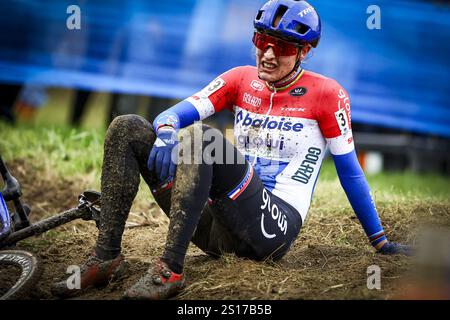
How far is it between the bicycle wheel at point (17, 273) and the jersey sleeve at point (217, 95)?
1.39 m

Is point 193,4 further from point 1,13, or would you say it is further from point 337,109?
point 337,109

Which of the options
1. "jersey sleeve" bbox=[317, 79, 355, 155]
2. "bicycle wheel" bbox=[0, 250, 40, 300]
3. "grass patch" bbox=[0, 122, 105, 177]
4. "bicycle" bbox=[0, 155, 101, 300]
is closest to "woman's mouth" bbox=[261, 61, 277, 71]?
"jersey sleeve" bbox=[317, 79, 355, 155]

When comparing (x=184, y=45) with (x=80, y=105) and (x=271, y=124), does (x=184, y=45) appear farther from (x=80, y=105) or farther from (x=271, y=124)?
(x=271, y=124)

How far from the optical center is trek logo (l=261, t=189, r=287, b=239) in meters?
4.11

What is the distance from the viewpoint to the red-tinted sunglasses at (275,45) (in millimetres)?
4426

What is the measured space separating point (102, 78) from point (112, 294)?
5.59 metres

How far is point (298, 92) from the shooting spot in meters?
4.49

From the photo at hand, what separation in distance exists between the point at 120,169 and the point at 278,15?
4.60 feet

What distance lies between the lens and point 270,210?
163 inches

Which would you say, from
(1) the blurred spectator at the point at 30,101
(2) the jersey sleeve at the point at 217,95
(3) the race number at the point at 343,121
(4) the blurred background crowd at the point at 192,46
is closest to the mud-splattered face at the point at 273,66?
(2) the jersey sleeve at the point at 217,95

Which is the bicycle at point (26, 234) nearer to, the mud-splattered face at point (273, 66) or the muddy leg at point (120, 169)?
the muddy leg at point (120, 169)

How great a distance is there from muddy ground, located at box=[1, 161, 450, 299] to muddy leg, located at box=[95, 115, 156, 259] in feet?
1.18

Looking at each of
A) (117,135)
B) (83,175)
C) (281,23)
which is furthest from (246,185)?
(83,175)

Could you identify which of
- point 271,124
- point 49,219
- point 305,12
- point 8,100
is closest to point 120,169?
point 49,219
